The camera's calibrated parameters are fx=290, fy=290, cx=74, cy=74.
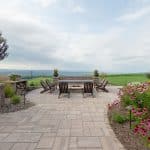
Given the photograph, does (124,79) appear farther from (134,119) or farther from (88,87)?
(134,119)

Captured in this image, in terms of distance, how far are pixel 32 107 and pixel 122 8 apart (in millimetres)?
5744

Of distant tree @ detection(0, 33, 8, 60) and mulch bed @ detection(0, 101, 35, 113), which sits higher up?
distant tree @ detection(0, 33, 8, 60)

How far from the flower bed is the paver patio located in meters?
0.20

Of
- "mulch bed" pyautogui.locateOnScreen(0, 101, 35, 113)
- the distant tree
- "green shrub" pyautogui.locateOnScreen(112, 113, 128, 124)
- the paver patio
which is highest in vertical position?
the distant tree

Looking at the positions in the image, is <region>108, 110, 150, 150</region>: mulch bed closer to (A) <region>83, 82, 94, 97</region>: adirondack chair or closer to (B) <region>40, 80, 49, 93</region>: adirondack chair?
(A) <region>83, 82, 94, 97</region>: adirondack chair

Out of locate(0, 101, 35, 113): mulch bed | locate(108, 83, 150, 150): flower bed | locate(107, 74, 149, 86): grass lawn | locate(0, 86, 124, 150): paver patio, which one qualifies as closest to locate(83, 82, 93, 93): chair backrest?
locate(0, 101, 35, 113): mulch bed

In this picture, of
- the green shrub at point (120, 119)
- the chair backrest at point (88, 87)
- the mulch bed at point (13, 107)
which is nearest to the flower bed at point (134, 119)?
the green shrub at point (120, 119)

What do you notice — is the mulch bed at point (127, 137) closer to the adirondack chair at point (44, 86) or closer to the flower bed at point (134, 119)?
the flower bed at point (134, 119)

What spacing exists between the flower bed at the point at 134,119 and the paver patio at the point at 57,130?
203mm

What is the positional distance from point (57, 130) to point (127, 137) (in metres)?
1.60

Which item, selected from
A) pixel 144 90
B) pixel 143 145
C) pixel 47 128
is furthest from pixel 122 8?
pixel 143 145

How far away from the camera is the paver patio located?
515 cm

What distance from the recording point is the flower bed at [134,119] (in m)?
5.16

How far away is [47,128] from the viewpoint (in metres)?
6.54
